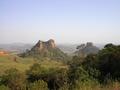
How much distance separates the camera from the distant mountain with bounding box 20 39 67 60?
5482 inches

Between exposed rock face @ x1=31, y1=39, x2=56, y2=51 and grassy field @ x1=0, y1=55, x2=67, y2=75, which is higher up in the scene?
exposed rock face @ x1=31, y1=39, x2=56, y2=51

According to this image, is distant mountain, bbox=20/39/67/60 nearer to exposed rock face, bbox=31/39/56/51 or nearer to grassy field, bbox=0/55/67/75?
exposed rock face, bbox=31/39/56/51

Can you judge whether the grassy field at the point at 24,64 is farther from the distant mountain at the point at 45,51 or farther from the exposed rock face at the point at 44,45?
the exposed rock face at the point at 44,45

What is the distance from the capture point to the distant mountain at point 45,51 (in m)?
139

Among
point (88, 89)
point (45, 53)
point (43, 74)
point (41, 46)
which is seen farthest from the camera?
point (41, 46)

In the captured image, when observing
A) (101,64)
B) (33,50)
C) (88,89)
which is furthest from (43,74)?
(33,50)

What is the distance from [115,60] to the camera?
103 ft

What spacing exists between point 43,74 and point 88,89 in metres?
29.9

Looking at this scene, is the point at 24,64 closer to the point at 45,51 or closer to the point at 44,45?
the point at 45,51

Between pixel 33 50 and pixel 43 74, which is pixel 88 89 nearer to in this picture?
pixel 43 74

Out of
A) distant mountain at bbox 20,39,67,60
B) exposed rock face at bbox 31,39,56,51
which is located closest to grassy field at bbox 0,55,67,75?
distant mountain at bbox 20,39,67,60

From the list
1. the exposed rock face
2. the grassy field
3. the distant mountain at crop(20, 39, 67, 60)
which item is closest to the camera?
the grassy field

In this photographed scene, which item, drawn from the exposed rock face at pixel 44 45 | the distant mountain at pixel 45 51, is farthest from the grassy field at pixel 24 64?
the exposed rock face at pixel 44 45

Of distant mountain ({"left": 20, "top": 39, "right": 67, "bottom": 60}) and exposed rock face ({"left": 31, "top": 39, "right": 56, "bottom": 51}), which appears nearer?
distant mountain ({"left": 20, "top": 39, "right": 67, "bottom": 60})
